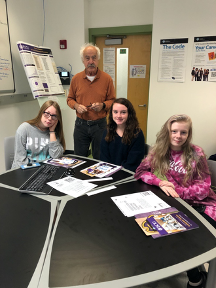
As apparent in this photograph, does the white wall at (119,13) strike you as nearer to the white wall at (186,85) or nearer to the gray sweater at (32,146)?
the white wall at (186,85)

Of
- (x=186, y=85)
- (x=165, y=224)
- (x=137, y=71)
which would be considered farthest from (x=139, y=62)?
(x=165, y=224)

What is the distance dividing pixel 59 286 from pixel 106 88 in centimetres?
214

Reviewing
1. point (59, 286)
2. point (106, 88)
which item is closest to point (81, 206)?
point (59, 286)

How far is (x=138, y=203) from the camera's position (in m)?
1.17

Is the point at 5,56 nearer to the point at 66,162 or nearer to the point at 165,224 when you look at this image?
the point at 66,162

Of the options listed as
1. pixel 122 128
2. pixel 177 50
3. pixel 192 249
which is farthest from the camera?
pixel 177 50

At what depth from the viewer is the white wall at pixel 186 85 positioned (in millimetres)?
2822

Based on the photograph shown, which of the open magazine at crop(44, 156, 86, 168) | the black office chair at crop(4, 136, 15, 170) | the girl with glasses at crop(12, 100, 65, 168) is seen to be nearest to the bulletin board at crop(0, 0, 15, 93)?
the black office chair at crop(4, 136, 15, 170)

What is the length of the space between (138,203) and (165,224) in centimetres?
21

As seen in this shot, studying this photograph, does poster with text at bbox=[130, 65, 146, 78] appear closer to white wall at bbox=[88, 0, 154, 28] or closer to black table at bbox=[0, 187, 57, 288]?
white wall at bbox=[88, 0, 154, 28]

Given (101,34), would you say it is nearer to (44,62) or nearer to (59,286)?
(44,62)

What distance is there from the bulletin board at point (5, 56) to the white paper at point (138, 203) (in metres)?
2.30

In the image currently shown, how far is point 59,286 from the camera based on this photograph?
2.31 ft

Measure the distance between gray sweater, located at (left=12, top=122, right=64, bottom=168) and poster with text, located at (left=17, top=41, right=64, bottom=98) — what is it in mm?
1078
